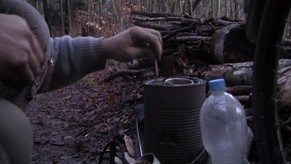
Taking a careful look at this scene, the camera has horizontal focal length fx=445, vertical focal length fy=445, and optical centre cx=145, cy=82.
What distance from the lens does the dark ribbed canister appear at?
2463mm

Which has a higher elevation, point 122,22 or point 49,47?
point 49,47

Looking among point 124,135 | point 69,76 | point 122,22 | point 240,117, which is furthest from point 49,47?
point 122,22

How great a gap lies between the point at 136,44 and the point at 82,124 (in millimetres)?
2701

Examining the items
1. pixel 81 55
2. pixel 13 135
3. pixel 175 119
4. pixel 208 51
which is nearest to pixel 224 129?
pixel 175 119

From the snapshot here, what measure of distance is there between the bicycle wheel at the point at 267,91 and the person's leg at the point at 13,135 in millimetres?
986

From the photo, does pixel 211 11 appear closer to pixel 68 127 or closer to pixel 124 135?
pixel 68 127

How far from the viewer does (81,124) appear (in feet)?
13.5

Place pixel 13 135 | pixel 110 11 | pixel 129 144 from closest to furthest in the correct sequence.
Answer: pixel 13 135 → pixel 129 144 → pixel 110 11

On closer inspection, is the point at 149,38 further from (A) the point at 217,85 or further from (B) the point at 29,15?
(A) the point at 217,85

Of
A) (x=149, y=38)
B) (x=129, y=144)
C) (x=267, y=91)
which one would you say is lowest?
(x=129, y=144)

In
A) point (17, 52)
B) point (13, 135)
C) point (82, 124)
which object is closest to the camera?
point (17, 52)

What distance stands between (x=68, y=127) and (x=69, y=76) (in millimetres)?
2500

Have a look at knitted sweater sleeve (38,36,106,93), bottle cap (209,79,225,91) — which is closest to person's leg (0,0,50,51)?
knitted sweater sleeve (38,36,106,93)

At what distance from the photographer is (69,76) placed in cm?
170
